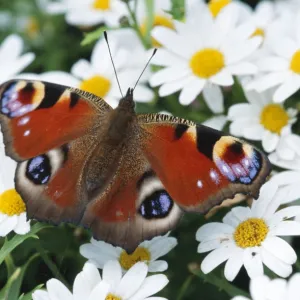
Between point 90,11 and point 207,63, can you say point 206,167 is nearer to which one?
point 207,63

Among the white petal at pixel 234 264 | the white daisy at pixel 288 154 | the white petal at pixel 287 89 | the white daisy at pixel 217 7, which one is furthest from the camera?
the white daisy at pixel 217 7

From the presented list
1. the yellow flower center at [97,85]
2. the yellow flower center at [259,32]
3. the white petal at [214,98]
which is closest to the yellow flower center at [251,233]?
the white petal at [214,98]

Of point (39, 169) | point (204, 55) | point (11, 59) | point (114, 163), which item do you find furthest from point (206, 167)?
point (11, 59)

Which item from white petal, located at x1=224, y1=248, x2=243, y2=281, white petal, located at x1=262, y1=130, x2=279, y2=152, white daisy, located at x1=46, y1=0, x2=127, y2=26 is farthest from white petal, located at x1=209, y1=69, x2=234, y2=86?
white daisy, located at x1=46, y1=0, x2=127, y2=26

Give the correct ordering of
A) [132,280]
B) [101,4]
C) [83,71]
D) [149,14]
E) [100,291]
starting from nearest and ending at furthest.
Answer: [100,291] → [132,280] → [149,14] → [83,71] → [101,4]

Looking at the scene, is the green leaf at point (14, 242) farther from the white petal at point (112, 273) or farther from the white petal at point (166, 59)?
the white petal at point (166, 59)
